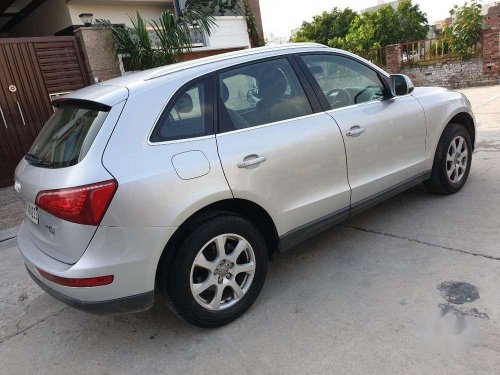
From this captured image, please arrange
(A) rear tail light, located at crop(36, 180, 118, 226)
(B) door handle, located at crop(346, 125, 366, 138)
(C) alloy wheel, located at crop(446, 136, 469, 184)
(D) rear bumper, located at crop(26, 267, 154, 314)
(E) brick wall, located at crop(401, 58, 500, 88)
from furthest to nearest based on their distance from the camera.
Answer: (E) brick wall, located at crop(401, 58, 500, 88) < (C) alloy wheel, located at crop(446, 136, 469, 184) < (B) door handle, located at crop(346, 125, 366, 138) < (D) rear bumper, located at crop(26, 267, 154, 314) < (A) rear tail light, located at crop(36, 180, 118, 226)

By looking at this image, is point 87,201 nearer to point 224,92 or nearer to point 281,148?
point 224,92

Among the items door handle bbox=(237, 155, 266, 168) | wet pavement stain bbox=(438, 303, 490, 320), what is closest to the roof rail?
door handle bbox=(237, 155, 266, 168)

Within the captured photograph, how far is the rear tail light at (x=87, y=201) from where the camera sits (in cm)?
213

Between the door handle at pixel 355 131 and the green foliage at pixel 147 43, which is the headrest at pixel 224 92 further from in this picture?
the green foliage at pixel 147 43

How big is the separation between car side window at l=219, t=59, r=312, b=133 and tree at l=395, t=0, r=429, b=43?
30554 mm

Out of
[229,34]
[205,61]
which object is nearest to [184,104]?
[205,61]

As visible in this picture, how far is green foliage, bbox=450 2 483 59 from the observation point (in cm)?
1281

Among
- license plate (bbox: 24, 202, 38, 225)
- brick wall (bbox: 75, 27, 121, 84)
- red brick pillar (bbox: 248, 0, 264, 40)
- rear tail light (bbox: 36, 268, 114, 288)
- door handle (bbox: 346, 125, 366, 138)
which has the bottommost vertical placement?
rear tail light (bbox: 36, 268, 114, 288)

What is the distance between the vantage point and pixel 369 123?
129 inches

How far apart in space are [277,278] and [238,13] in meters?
9.90

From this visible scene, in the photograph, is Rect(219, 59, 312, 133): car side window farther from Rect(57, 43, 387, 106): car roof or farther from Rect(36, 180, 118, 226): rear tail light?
Rect(36, 180, 118, 226): rear tail light

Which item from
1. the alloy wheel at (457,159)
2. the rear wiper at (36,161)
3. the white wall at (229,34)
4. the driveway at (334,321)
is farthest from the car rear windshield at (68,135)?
the white wall at (229,34)

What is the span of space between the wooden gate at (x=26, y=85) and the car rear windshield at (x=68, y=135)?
5.02 m

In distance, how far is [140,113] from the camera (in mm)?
2373
